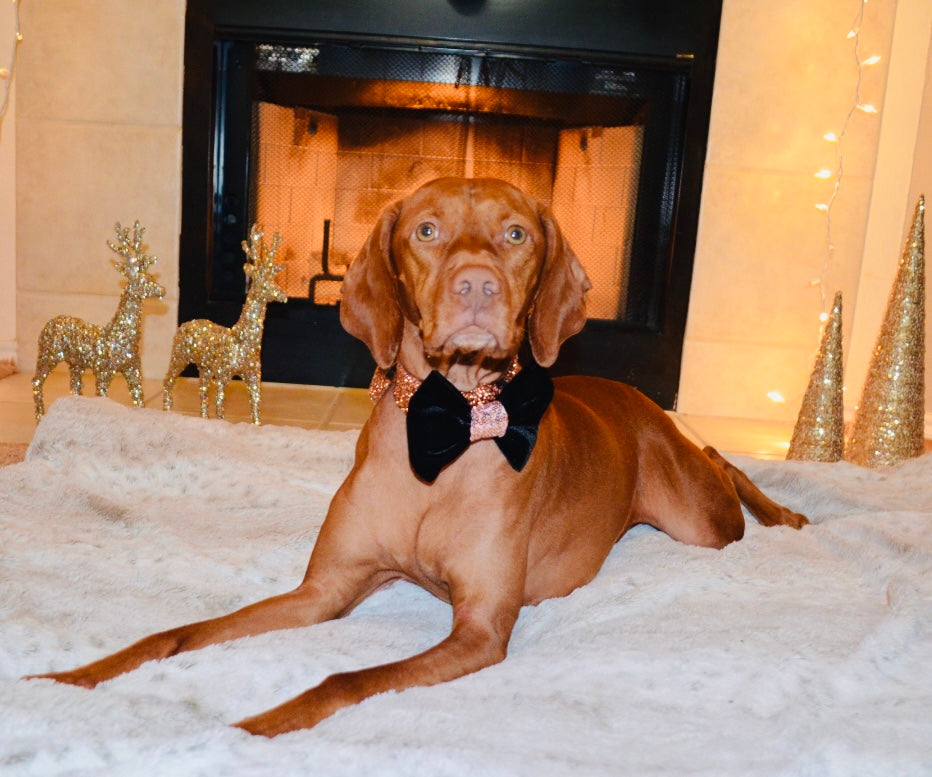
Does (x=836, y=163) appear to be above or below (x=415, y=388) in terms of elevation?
above

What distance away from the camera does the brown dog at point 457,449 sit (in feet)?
5.68

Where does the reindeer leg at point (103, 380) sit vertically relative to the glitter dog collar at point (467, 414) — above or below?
below

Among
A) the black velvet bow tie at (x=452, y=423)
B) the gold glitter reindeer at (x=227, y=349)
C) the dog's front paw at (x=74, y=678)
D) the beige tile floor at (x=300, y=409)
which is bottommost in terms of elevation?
the beige tile floor at (x=300, y=409)

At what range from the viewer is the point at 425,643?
1917mm

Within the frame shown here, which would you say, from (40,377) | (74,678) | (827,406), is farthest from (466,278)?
(827,406)

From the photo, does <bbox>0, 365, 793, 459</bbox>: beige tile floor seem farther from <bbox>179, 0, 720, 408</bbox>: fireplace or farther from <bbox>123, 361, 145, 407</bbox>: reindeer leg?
<bbox>123, 361, 145, 407</bbox>: reindeer leg

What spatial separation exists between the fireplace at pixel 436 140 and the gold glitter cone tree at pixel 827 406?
101 cm

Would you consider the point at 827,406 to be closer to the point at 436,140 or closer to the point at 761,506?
the point at 761,506

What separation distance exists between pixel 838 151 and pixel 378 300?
Answer: 11.1 ft

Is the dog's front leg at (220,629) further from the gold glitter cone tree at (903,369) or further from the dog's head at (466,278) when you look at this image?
the gold glitter cone tree at (903,369)

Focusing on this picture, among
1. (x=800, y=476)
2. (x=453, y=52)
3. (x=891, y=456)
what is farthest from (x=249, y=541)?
(x=453, y=52)

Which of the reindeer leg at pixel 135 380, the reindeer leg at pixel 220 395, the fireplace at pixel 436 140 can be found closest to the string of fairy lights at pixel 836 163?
the fireplace at pixel 436 140

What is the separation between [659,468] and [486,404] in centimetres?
73

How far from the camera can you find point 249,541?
2.33m
